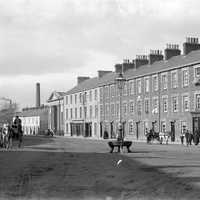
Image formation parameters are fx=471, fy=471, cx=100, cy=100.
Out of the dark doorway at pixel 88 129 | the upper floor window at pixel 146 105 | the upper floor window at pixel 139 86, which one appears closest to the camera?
the upper floor window at pixel 146 105

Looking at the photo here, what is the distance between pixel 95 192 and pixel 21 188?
6.62 ft

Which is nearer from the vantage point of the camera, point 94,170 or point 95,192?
point 95,192

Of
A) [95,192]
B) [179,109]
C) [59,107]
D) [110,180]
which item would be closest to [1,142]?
[110,180]

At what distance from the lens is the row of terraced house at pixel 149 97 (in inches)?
2190

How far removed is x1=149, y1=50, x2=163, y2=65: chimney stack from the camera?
70.6 metres

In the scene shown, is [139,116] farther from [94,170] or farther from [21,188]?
[21,188]

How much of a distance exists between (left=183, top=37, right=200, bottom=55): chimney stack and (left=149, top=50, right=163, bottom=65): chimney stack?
886 cm

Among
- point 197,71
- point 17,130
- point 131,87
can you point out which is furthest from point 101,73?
point 17,130

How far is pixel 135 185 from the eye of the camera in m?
12.6

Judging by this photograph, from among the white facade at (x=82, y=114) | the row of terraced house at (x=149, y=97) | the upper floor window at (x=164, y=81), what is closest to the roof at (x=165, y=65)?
the row of terraced house at (x=149, y=97)

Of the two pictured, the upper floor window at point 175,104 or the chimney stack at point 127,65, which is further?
the chimney stack at point 127,65

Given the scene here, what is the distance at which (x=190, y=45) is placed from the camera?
62.1 m

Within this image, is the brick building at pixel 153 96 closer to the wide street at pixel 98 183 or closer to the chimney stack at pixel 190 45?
the chimney stack at pixel 190 45

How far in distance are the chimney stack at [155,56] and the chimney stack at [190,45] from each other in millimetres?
8862
